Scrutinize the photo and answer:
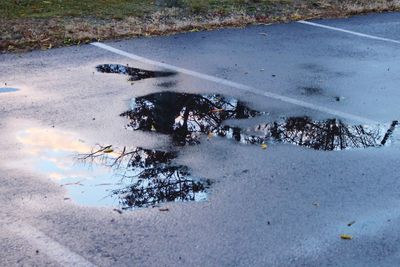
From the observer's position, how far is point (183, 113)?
257 inches

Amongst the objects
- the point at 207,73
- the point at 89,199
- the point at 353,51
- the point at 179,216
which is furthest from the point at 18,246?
the point at 353,51

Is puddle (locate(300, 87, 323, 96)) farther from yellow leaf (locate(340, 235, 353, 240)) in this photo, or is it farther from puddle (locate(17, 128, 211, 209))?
yellow leaf (locate(340, 235, 353, 240))

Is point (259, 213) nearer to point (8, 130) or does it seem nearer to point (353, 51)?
point (8, 130)

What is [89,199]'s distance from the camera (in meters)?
4.70

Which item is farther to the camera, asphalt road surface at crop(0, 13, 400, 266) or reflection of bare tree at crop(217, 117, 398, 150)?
reflection of bare tree at crop(217, 117, 398, 150)

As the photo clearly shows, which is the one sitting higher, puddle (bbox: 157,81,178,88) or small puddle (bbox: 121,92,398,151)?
puddle (bbox: 157,81,178,88)

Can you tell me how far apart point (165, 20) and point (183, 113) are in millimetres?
4702

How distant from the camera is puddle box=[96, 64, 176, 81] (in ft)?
25.4

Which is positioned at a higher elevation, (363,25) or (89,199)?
(363,25)

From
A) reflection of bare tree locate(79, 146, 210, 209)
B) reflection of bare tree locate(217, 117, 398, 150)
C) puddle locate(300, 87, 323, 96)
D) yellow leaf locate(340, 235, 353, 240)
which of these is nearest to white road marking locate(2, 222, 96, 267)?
reflection of bare tree locate(79, 146, 210, 209)

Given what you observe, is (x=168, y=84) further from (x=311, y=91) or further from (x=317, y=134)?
(x=317, y=134)

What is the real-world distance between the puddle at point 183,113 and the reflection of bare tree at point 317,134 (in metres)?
0.30

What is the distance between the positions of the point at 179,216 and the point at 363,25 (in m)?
8.13

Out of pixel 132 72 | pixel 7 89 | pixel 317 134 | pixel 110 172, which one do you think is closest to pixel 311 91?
pixel 317 134
